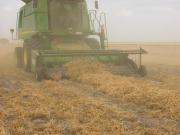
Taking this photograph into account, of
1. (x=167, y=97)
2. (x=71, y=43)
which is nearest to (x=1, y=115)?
(x=167, y=97)

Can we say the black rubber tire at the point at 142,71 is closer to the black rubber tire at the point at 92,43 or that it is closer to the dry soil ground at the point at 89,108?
the dry soil ground at the point at 89,108

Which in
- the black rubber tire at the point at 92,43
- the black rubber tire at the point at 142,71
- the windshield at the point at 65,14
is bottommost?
the black rubber tire at the point at 142,71

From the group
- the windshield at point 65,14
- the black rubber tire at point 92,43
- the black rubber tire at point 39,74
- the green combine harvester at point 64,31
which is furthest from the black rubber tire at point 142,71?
the black rubber tire at point 39,74

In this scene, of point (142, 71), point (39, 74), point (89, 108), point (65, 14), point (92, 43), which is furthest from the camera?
point (92, 43)

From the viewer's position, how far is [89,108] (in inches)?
315

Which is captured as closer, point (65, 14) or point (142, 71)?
point (142, 71)

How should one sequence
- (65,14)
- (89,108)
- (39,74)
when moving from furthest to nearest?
(65,14), (39,74), (89,108)

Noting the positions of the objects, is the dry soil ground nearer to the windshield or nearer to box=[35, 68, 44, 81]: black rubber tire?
box=[35, 68, 44, 81]: black rubber tire

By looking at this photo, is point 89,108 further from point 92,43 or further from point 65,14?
point 92,43

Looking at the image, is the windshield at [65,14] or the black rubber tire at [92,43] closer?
the windshield at [65,14]

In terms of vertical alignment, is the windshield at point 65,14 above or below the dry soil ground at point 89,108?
above

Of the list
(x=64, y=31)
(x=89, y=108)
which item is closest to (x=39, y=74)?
(x=64, y=31)

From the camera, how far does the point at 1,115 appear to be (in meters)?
7.47

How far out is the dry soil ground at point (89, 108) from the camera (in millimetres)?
6453
